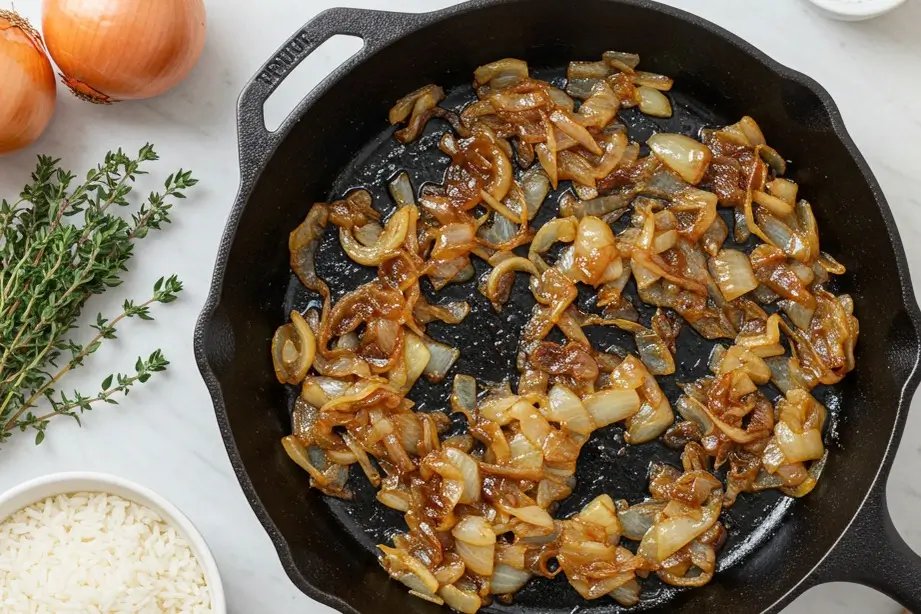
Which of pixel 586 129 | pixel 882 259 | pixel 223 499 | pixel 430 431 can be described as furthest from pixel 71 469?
pixel 882 259

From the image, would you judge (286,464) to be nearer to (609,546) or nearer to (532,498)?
(532,498)

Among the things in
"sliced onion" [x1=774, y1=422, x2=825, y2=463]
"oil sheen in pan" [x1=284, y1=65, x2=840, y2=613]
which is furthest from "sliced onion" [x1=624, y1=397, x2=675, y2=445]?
"sliced onion" [x1=774, y1=422, x2=825, y2=463]

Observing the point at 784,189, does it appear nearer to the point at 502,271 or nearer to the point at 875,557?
the point at 502,271

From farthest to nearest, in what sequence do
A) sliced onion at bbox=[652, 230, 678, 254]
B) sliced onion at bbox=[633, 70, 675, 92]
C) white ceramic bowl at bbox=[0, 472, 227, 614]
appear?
sliced onion at bbox=[633, 70, 675, 92] < sliced onion at bbox=[652, 230, 678, 254] < white ceramic bowl at bbox=[0, 472, 227, 614]

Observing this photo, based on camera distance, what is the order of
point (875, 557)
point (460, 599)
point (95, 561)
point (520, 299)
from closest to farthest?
1. point (875, 557)
2. point (95, 561)
3. point (460, 599)
4. point (520, 299)

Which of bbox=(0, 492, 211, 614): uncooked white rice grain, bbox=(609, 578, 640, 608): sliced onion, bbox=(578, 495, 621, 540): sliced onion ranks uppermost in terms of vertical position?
bbox=(578, 495, 621, 540): sliced onion

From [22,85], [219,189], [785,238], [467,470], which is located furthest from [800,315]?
[22,85]

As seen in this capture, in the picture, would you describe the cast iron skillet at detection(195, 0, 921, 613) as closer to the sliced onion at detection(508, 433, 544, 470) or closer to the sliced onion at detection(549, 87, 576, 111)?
the sliced onion at detection(549, 87, 576, 111)

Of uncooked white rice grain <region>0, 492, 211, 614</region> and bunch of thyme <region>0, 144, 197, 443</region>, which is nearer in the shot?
uncooked white rice grain <region>0, 492, 211, 614</region>
